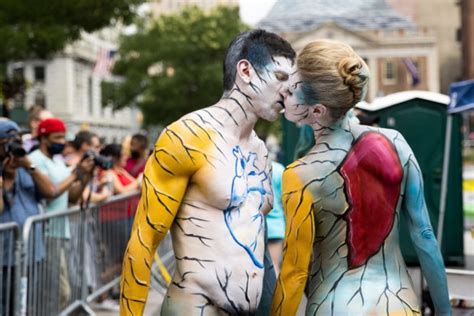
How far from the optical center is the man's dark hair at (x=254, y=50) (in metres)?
3.46

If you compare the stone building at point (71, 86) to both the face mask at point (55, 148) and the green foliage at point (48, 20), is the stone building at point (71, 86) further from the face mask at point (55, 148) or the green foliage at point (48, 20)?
the face mask at point (55, 148)

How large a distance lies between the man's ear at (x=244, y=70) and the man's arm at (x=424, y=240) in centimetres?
62

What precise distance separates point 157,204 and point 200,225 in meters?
0.17

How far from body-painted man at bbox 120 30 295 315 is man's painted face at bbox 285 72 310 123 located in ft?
0.39

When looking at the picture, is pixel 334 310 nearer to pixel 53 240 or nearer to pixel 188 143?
pixel 188 143

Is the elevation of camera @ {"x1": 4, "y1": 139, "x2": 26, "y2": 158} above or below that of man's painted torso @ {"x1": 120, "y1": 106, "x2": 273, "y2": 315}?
above

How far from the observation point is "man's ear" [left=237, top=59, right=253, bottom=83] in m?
3.46

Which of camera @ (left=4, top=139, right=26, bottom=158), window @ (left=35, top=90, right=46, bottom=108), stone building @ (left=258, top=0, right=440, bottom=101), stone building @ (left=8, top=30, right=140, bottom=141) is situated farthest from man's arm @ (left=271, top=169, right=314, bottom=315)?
stone building @ (left=258, top=0, right=440, bottom=101)

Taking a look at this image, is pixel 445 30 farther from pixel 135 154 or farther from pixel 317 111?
pixel 317 111

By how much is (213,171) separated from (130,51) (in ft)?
191

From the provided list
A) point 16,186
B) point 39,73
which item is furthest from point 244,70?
point 39,73

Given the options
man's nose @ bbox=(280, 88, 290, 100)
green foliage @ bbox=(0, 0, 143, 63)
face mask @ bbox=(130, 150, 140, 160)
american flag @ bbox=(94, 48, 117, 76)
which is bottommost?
face mask @ bbox=(130, 150, 140, 160)

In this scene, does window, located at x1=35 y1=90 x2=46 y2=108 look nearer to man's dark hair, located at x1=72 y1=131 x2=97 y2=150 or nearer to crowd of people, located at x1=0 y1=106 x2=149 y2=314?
crowd of people, located at x1=0 y1=106 x2=149 y2=314

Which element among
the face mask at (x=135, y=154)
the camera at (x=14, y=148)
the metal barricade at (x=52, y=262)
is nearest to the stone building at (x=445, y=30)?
Answer: the face mask at (x=135, y=154)
